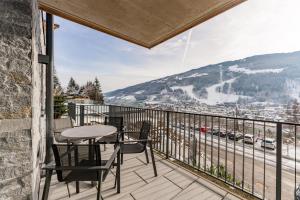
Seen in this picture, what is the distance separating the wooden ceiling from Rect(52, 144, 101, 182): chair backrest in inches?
73.2

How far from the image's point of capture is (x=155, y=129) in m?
4.44

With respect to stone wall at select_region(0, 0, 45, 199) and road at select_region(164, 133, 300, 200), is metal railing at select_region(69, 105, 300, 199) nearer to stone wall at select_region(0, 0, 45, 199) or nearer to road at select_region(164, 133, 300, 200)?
road at select_region(164, 133, 300, 200)

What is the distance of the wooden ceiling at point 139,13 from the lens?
2.28 m

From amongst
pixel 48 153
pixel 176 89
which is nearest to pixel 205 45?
pixel 176 89

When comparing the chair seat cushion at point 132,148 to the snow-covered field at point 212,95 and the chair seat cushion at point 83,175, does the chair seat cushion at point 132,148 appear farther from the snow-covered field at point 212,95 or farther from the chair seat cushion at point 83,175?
the snow-covered field at point 212,95

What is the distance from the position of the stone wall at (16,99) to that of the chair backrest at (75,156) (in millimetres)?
322

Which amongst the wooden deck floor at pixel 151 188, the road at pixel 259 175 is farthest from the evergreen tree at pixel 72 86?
the wooden deck floor at pixel 151 188

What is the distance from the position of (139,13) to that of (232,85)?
209 ft

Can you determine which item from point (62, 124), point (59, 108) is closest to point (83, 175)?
point (62, 124)

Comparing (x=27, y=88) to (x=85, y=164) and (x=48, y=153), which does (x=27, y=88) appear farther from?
(x=48, y=153)

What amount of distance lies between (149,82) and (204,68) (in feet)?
101

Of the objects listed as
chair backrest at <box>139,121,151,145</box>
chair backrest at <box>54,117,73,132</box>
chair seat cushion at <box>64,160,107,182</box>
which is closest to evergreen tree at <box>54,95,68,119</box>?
chair backrest at <box>54,117,73,132</box>

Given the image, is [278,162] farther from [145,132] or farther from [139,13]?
[139,13]

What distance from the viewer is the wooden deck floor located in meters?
2.28
